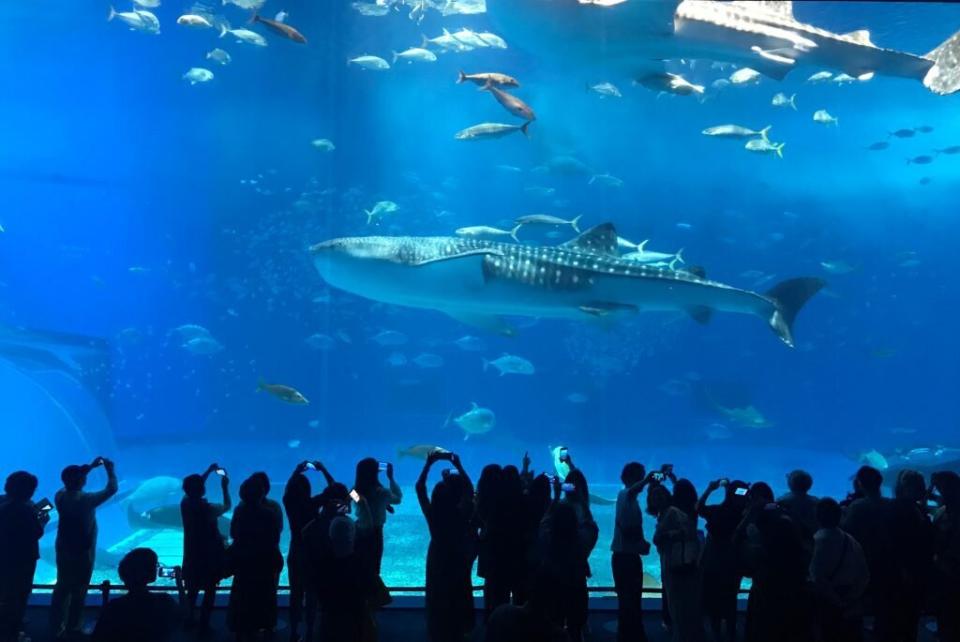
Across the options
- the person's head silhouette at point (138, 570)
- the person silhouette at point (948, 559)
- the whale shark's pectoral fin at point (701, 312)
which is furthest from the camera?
the whale shark's pectoral fin at point (701, 312)

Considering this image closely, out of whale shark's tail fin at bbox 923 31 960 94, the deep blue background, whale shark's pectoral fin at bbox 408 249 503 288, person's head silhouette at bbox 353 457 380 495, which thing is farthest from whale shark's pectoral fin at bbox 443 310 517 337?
the deep blue background

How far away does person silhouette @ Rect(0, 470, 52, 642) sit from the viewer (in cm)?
366

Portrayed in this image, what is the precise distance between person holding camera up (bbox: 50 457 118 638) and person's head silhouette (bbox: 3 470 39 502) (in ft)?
0.54

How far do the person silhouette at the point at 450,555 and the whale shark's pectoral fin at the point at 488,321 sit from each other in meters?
3.36

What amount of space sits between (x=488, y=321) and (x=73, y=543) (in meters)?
4.21

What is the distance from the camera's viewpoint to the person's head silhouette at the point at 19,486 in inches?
146

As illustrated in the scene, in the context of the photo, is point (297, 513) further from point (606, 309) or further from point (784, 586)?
point (606, 309)

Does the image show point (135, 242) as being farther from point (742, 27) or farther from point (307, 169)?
point (742, 27)

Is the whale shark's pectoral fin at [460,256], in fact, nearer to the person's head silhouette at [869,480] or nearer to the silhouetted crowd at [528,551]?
the silhouetted crowd at [528,551]

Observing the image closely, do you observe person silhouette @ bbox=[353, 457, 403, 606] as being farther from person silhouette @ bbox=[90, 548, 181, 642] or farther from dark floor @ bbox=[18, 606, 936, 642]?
person silhouette @ bbox=[90, 548, 181, 642]

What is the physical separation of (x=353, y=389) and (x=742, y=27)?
25.9 meters

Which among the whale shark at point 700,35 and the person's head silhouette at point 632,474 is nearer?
the whale shark at point 700,35

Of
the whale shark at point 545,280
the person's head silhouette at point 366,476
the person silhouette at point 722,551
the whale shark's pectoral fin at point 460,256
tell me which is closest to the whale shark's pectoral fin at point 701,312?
the whale shark at point 545,280

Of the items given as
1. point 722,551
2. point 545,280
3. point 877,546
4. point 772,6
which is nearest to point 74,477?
point 722,551
